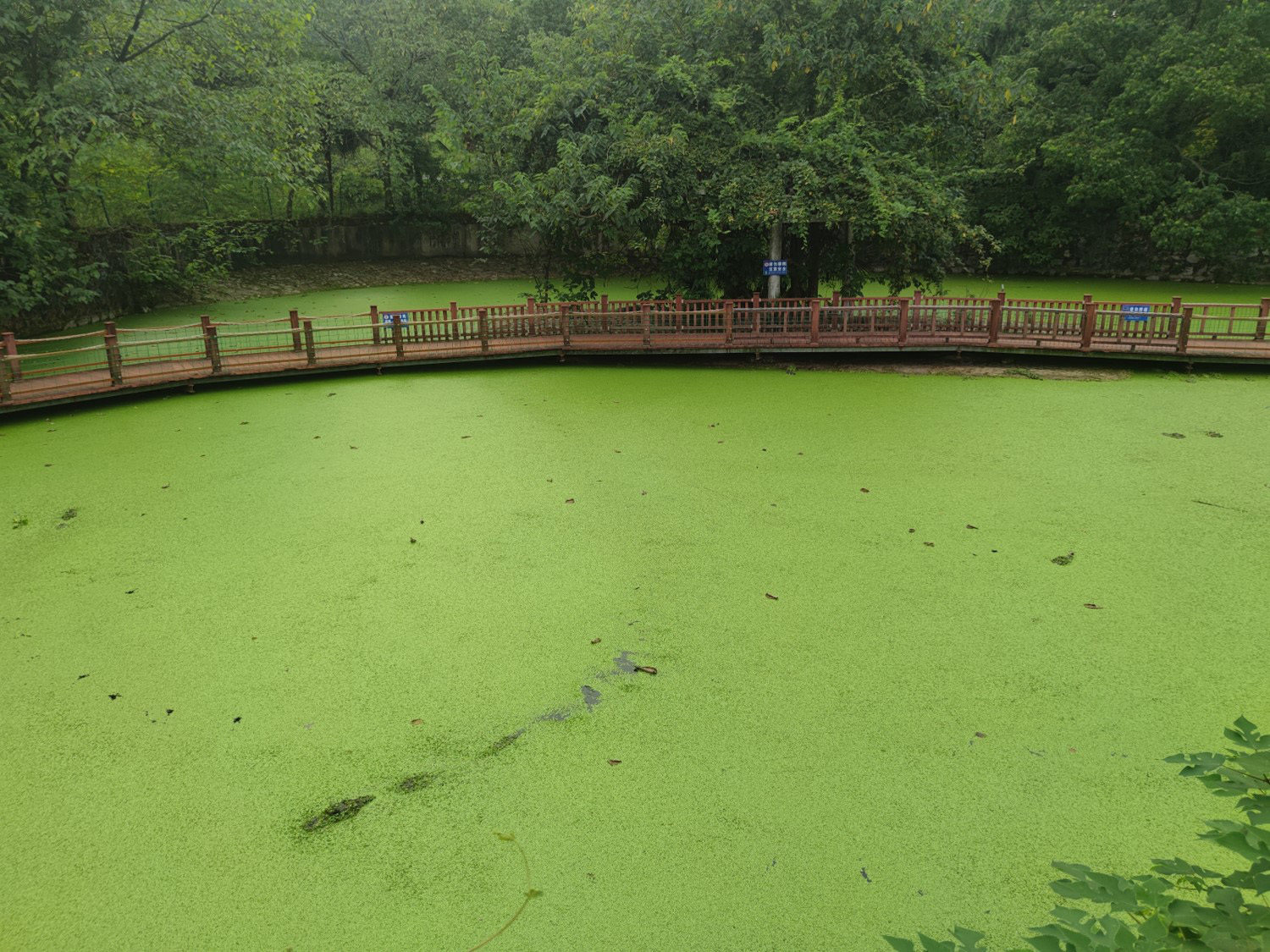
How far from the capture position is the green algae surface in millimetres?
2172

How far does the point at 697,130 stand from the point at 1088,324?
4.85 metres

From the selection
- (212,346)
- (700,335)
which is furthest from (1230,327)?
(212,346)

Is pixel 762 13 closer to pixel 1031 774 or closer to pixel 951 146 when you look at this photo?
pixel 951 146

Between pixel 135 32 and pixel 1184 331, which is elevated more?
pixel 135 32

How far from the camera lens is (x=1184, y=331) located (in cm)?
843

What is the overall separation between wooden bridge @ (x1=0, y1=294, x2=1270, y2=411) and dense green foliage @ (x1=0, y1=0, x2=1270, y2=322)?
0.98m

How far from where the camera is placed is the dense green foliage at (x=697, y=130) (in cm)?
922

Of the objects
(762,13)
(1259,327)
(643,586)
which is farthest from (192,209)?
(1259,327)

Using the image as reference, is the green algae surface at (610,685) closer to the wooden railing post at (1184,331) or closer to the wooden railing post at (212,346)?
the wooden railing post at (212,346)

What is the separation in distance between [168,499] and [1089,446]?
20.4ft

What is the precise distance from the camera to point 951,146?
399 inches

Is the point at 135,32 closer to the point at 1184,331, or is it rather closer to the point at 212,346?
the point at 212,346

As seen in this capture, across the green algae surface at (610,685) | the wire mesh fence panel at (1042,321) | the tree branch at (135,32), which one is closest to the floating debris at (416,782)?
the green algae surface at (610,685)

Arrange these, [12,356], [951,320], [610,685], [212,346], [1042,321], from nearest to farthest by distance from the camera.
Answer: [610,685]
[12,356]
[212,346]
[1042,321]
[951,320]
